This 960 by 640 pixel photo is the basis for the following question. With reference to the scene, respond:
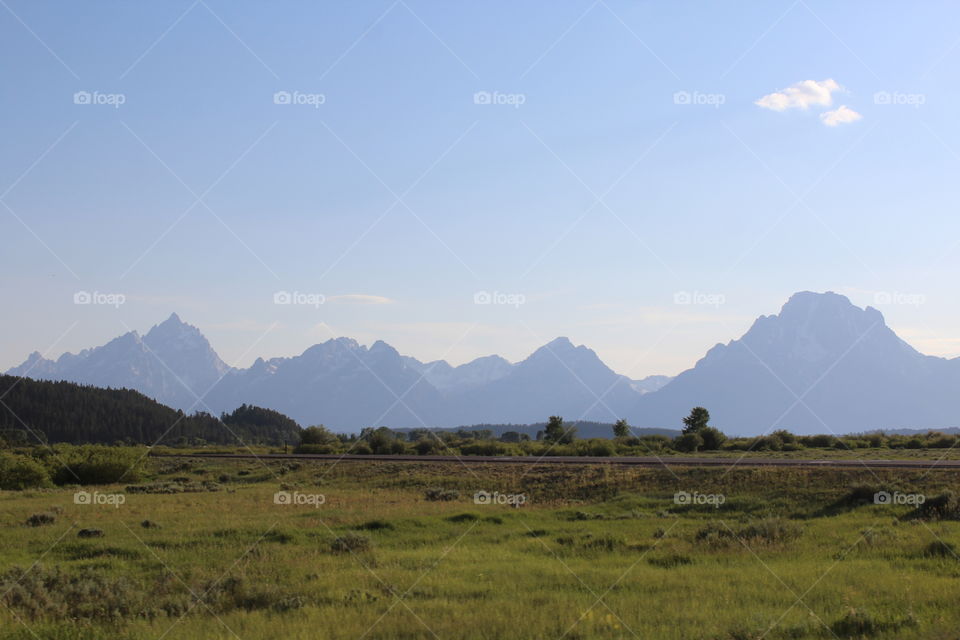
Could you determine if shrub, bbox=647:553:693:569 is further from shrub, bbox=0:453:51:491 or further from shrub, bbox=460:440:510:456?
shrub, bbox=460:440:510:456

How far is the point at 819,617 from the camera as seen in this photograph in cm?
1388

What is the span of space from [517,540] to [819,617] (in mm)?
12240

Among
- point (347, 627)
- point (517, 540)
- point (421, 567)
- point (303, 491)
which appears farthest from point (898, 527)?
point (303, 491)

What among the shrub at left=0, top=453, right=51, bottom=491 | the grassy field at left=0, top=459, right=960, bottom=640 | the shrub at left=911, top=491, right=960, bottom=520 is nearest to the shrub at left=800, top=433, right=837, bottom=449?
the grassy field at left=0, top=459, right=960, bottom=640

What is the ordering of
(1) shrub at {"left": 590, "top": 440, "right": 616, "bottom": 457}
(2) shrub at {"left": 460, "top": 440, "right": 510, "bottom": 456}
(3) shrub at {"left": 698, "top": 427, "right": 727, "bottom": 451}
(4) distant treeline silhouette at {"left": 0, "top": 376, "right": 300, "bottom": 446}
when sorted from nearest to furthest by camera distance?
(1) shrub at {"left": 590, "top": 440, "right": 616, "bottom": 457}, (3) shrub at {"left": 698, "top": 427, "right": 727, "bottom": 451}, (2) shrub at {"left": 460, "top": 440, "right": 510, "bottom": 456}, (4) distant treeline silhouette at {"left": 0, "top": 376, "right": 300, "bottom": 446}

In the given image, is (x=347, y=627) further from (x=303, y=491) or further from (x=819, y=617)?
(x=303, y=491)

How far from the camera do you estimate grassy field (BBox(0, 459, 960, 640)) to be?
14.2m

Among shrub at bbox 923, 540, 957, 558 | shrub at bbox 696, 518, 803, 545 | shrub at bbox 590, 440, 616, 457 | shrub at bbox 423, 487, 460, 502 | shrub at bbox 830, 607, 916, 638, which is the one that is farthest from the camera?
shrub at bbox 590, 440, 616, 457

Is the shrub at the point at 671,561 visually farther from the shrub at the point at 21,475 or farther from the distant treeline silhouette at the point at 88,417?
the distant treeline silhouette at the point at 88,417

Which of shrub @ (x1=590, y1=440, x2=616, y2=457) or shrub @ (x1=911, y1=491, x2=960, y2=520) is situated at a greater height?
shrub @ (x1=590, y1=440, x2=616, y2=457)

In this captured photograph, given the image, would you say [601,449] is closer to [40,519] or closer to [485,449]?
[485,449]

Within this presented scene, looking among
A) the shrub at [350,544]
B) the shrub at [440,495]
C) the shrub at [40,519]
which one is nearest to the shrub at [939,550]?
the shrub at [350,544]

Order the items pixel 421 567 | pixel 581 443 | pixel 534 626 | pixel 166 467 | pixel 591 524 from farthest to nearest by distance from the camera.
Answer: pixel 581 443
pixel 166 467
pixel 591 524
pixel 421 567
pixel 534 626

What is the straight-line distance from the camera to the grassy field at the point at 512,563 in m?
14.2
